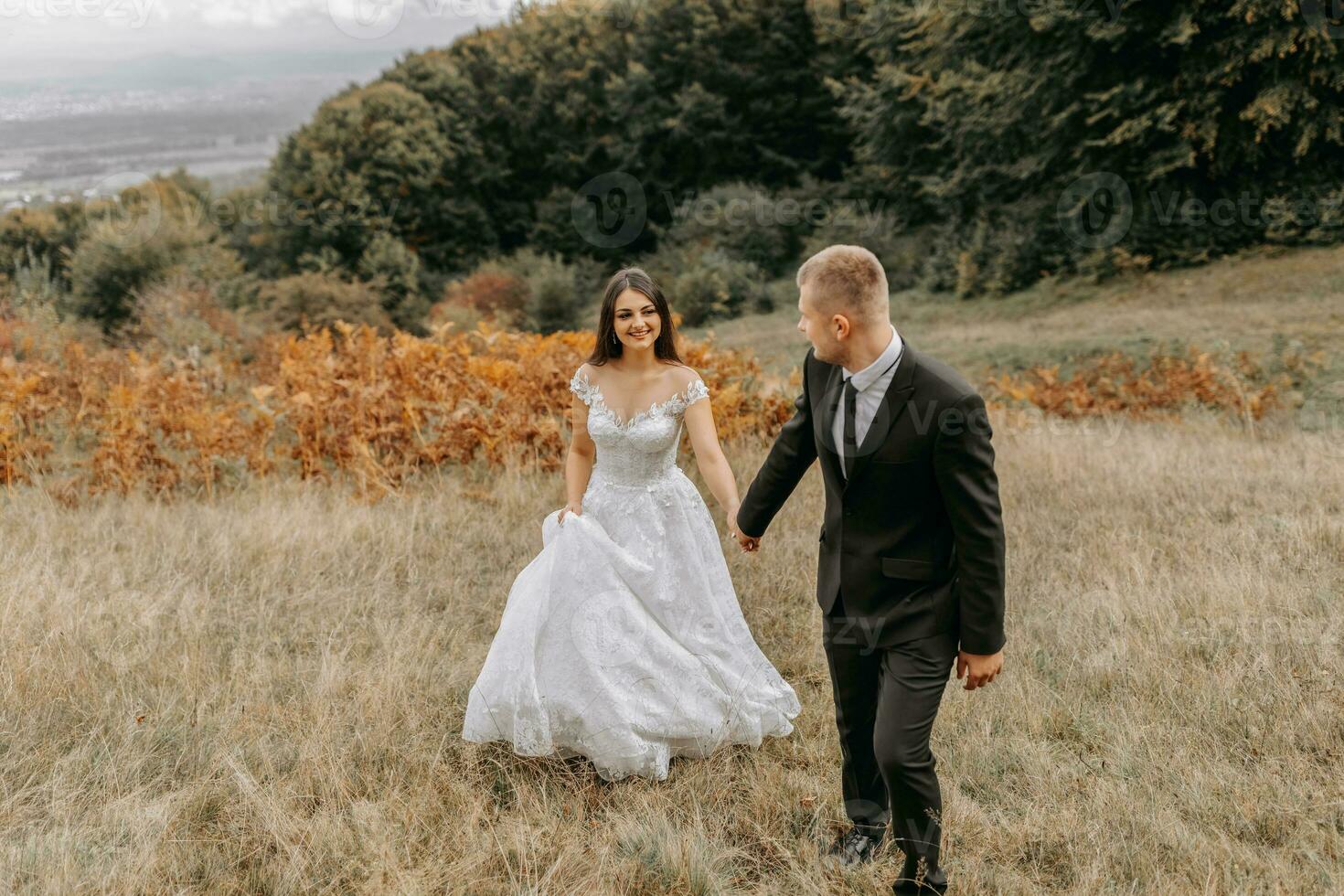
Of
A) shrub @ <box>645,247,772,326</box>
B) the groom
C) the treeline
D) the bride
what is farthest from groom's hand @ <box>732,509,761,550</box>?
shrub @ <box>645,247,772,326</box>

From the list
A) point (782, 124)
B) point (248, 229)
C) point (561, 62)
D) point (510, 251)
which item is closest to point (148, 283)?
point (248, 229)

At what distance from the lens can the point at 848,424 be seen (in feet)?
Answer: 8.21

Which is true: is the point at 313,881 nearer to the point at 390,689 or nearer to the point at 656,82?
the point at 390,689

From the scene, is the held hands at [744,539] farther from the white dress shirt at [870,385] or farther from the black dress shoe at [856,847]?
the black dress shoe at [856,847]

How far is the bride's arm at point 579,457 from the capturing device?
3.65 meters

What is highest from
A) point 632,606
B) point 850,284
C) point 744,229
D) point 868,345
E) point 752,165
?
point 752,165

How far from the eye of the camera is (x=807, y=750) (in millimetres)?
3459

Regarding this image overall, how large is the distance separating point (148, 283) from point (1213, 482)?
21.5m
